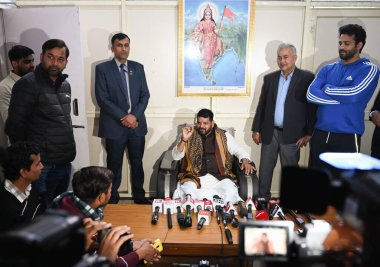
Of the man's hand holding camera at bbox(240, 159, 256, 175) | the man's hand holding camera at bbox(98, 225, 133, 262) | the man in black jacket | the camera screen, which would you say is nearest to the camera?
the camera screen

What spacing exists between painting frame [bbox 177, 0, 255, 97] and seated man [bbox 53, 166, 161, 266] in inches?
85.4

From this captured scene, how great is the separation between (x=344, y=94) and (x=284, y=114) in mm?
717

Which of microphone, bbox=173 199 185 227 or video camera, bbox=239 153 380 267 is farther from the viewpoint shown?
microphone, bbox=173 199 185 227

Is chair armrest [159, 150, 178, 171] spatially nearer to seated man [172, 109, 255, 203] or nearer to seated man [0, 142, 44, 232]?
seated man [172, 109, 255, 203]

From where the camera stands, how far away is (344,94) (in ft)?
8.85

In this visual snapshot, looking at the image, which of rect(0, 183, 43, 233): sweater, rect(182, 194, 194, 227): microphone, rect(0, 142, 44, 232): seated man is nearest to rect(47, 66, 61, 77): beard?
rect(0, 142, 44, 232): seated man

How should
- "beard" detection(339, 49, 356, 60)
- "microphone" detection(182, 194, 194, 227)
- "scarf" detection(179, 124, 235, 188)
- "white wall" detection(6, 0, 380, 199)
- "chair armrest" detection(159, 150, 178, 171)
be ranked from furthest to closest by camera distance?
"white wall" detection(6, 0, 380, 199) → "scarf" detection(179, 124, 235, 188) → "chair armrest" detection(159, 150, 178, 171) → "beard" detection(339, 49, 356, 60) → "microphone" detection(182, 194, 194, 227)

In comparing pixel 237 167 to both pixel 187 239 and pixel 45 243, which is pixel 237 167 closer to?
pixel 187 239

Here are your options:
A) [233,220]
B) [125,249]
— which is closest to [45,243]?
[125,249]

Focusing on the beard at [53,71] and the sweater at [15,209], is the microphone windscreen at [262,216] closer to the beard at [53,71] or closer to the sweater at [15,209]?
the sweater at [15,209]

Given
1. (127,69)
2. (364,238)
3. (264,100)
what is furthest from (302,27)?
(364,238)

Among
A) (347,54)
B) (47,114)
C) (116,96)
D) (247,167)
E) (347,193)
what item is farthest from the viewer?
(116,96)

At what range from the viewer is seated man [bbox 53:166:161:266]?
1.73 m

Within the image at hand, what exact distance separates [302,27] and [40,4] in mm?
2846
